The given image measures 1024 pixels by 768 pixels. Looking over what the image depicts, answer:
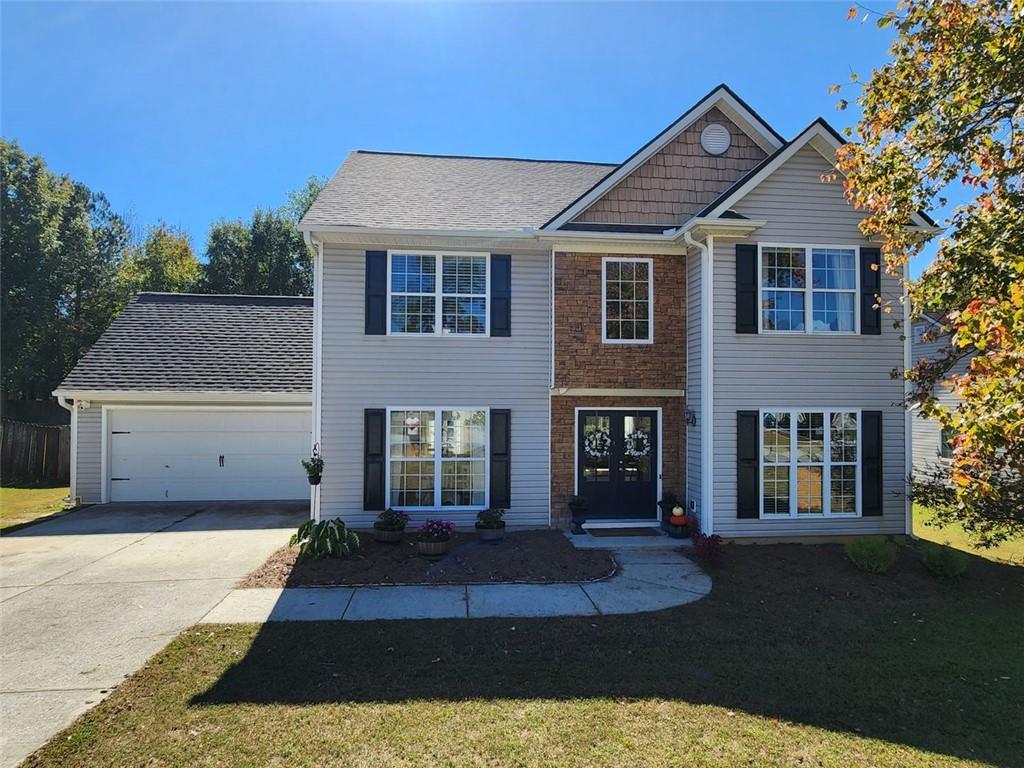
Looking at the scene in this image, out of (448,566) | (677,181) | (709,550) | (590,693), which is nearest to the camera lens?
(590,693)

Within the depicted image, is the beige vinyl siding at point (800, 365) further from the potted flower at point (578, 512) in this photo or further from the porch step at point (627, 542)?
the potted flower at point (578, 512)

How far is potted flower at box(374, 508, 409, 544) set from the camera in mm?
8844

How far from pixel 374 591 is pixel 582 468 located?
451 centimetres

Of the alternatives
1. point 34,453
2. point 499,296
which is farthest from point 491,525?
point 34,453

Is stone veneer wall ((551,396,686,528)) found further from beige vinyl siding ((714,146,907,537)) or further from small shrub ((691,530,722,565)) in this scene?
small shrub ((691,530,722,565))

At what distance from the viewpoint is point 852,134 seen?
23.2 feet

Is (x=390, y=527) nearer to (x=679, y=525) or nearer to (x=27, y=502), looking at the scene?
(x=679, y=525)

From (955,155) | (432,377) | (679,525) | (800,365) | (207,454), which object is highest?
(955,155)

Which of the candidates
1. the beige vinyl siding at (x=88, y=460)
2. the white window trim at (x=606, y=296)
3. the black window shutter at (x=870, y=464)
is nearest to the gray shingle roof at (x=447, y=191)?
the white window trim at (x=606, y=296)

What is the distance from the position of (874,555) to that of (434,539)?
6374 millimetres

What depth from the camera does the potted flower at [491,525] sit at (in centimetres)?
904

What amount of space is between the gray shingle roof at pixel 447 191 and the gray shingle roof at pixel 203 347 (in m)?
4.92

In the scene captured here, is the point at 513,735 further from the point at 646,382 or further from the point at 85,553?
the point at 85,553

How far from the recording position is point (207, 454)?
1308 centimetres
